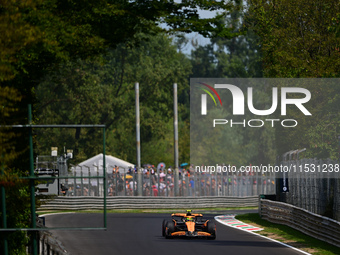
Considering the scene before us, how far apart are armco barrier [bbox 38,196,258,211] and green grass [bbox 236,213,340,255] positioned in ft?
36.5

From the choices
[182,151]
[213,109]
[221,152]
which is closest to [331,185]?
[182,151]

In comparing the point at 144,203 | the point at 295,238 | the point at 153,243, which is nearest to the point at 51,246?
the point at 153,243

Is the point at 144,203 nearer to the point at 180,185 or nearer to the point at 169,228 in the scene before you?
the point at 180,185

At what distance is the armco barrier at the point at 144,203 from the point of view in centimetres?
4031

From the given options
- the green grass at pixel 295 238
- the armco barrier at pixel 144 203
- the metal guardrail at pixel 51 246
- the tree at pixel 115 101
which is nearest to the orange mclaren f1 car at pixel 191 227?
the green grass at pixel 295 238

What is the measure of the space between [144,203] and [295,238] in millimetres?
19829

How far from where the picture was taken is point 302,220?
23703mm

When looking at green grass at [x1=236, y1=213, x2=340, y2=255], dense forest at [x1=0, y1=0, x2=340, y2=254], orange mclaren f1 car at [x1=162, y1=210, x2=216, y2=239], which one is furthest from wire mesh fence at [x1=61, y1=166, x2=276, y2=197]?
orange mclaren f1 car at [x1=162, y1=210, x2=216, y2=239]

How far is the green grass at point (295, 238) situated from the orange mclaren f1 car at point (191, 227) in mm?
2224

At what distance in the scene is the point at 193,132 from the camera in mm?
100375

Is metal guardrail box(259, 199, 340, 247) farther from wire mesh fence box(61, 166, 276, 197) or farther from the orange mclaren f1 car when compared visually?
wire mesh fence box(61, 166, 276, 197)

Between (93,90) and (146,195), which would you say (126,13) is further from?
(93,90)

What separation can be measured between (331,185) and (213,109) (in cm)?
8373

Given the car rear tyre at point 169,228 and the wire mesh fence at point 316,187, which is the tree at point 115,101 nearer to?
the wire mesh fence at point 316,187
